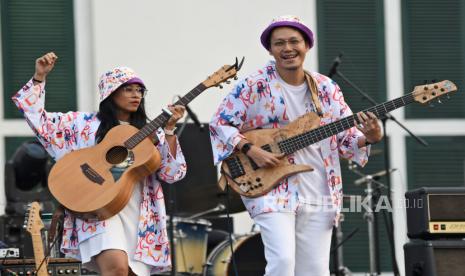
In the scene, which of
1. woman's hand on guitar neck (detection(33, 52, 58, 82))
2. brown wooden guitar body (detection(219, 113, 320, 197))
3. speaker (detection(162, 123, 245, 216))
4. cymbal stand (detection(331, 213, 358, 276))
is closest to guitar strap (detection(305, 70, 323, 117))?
brown wooden guitar body (detection(219, 113, 320, 197))

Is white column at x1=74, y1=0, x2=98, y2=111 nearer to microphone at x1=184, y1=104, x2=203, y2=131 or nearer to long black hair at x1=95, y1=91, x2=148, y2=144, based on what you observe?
microphone at x1=184, y1=104, x2=203, y2=131

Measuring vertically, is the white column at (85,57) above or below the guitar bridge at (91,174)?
above

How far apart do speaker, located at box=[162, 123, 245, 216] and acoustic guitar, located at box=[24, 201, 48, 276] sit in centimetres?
170

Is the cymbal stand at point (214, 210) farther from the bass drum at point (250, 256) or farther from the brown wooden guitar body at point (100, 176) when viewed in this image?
the brown wooden guitar body at point (100, 176)

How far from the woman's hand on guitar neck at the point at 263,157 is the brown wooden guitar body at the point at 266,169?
1.2 inches

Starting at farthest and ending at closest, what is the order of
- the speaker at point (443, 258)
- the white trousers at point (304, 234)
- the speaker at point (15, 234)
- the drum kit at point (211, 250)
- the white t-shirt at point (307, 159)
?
the drum kit at point (211, 250), the speaker at point (15, 234), the speaker at point (443, 258), the white t-shirt at point (307, 159), the white trousers at point (304, 234)

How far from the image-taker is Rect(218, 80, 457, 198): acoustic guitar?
719cm

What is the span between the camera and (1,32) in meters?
10.7

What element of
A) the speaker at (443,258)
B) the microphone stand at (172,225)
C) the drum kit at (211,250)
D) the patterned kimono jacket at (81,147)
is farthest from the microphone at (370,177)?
the patterned kimono jacket at (81,147)

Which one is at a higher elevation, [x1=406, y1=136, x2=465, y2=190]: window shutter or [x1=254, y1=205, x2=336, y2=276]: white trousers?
[x1=406, y1=136, x2=465, y2=190]: window shutter

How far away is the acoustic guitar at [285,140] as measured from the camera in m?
7.19

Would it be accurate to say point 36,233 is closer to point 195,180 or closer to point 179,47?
point 195,180

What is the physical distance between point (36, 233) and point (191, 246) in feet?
6.75

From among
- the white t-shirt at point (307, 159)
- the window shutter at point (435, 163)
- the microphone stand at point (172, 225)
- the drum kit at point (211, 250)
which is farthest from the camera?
the window shutter at point (435, 163)
